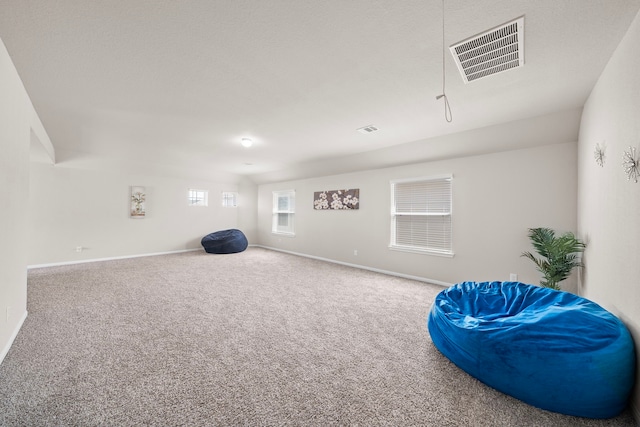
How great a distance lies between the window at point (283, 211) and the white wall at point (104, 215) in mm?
2011

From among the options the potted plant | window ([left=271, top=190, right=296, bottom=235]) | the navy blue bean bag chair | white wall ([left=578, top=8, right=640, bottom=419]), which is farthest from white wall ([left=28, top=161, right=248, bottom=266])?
white wall ([left=578, top=8, right=640, bottom=419])

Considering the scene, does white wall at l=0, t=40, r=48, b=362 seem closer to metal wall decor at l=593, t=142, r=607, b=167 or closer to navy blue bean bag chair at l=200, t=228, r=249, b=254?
navy blue bean bag chair at l=200, t=228, r=249, b=254

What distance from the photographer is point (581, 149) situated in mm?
3057

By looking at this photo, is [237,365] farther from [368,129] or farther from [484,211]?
[484,211]

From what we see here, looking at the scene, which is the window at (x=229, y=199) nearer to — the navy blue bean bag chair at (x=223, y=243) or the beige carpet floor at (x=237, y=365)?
the navy blue bean bag chair at (x=223, y=243)

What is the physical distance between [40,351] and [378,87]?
12.9ft

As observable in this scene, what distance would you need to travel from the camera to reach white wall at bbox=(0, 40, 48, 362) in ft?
6.46

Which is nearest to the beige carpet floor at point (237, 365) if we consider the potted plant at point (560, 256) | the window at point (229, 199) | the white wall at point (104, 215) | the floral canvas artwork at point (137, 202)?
the potted plant at point (560, 256)

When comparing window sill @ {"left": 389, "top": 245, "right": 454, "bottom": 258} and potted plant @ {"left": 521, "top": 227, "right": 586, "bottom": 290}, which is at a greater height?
potted plant @ {"left": 521, "top": 227, "right": 586, "bottom": 290}

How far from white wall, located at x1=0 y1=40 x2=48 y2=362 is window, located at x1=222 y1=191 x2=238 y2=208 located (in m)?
5.73

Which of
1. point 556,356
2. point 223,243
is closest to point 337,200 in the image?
point 223,243

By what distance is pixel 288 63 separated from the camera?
2.15 metres

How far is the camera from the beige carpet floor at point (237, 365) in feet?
4.93

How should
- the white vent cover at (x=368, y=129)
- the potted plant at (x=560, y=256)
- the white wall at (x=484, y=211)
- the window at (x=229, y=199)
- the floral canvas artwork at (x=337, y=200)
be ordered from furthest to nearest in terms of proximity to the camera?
1. the window at (x=229, y=199)
2. the floral canvas artwork at (x=337, y=200)
3. the white vent cover at (x=368, y=129)
4. the white wall at (x=484, y=211)
5. the potted plant at (x=560, y=256)
